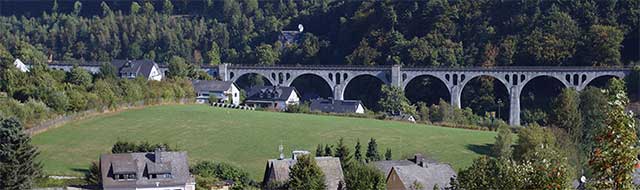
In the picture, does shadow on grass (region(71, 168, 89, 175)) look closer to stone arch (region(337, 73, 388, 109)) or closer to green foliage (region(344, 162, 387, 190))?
green foliage (region(344, 162, 387, 190))

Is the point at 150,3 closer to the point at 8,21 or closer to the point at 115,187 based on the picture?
the point at 8,21

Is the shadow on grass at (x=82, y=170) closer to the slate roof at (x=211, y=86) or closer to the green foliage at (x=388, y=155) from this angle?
the green foliage at (x=388, y=155)

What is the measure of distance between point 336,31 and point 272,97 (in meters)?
34.5

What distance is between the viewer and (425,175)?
37.1m

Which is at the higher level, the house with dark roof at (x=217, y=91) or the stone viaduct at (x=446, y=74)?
the stone viaduct at (x=446, y=74)

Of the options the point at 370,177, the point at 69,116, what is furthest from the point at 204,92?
the point at 370,177

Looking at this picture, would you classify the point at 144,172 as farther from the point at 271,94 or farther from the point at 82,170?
the point at 271,94

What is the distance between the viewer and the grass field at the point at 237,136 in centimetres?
4509

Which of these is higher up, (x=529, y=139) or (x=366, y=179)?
(x=529, y=139)

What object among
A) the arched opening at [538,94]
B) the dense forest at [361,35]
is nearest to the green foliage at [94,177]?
the dense forest at [361,35]

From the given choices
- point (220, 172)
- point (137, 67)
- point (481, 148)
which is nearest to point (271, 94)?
point (137, 67)

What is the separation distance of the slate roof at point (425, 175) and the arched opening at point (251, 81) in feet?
176

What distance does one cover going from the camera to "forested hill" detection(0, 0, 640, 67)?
84.7m

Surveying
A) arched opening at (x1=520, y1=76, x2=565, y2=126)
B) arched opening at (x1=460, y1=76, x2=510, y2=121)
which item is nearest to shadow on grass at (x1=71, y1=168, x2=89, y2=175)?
arched opening at (x1=520, y1=76, x2=565, y2=126)
